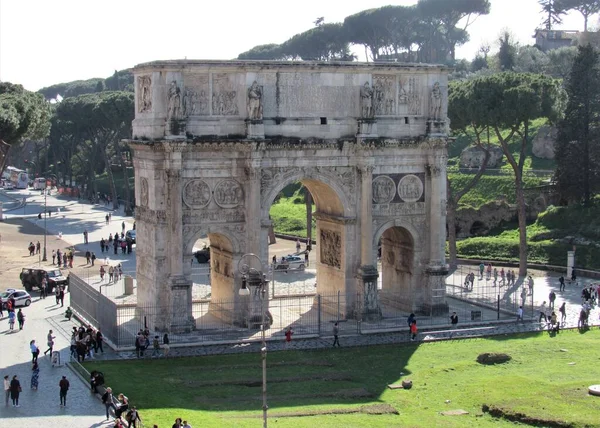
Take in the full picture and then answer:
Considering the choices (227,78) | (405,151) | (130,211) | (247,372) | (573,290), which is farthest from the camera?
(130,211)

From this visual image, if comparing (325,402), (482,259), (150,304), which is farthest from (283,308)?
(482,259)

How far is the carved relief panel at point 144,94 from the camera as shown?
4778cm

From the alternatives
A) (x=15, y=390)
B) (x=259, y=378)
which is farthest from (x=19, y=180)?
(x=15, y=390)

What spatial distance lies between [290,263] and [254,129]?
72.9 ft

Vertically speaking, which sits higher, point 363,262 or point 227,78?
point 227,78

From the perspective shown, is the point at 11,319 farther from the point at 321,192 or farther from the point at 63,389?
the point at 321,192

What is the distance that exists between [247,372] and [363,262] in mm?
11432

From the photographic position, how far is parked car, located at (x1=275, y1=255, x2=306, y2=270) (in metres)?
68.6

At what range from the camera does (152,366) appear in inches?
1692

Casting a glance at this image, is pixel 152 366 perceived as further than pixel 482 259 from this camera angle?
No

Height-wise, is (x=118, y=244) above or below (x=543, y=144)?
below

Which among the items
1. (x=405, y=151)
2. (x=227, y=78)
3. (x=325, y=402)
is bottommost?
(x=325, y=402)

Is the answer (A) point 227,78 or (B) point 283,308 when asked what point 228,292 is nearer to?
(B) point 283,308

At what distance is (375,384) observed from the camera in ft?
134
